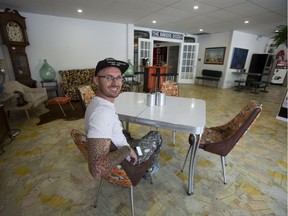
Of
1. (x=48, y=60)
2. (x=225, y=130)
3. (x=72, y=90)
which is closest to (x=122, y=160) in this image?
(x=225, y=130)

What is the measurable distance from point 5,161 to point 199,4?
4406mm

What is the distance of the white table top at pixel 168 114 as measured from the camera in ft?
3.98

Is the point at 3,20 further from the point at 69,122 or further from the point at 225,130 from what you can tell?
the point at 225,130

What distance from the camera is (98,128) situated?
0.79m

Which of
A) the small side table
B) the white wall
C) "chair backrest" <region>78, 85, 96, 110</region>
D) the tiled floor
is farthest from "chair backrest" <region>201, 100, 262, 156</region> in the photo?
the white wall

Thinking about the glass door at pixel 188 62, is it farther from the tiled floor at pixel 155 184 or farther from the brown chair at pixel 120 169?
the brown chair at pixel 120 169

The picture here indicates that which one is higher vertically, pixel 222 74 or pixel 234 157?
pixel 222 74

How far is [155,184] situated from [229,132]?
100cm

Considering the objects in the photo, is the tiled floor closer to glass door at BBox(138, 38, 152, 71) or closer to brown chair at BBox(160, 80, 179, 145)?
brown chair at BBox(160, 80, 179, 145)

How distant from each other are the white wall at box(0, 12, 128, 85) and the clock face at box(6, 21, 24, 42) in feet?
1.26

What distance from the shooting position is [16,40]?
3.70 metres

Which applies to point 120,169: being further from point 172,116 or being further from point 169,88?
point 169,88

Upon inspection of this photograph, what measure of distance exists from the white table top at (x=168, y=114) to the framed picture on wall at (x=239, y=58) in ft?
20.6

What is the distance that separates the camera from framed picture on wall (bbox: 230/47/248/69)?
6.56 meters
